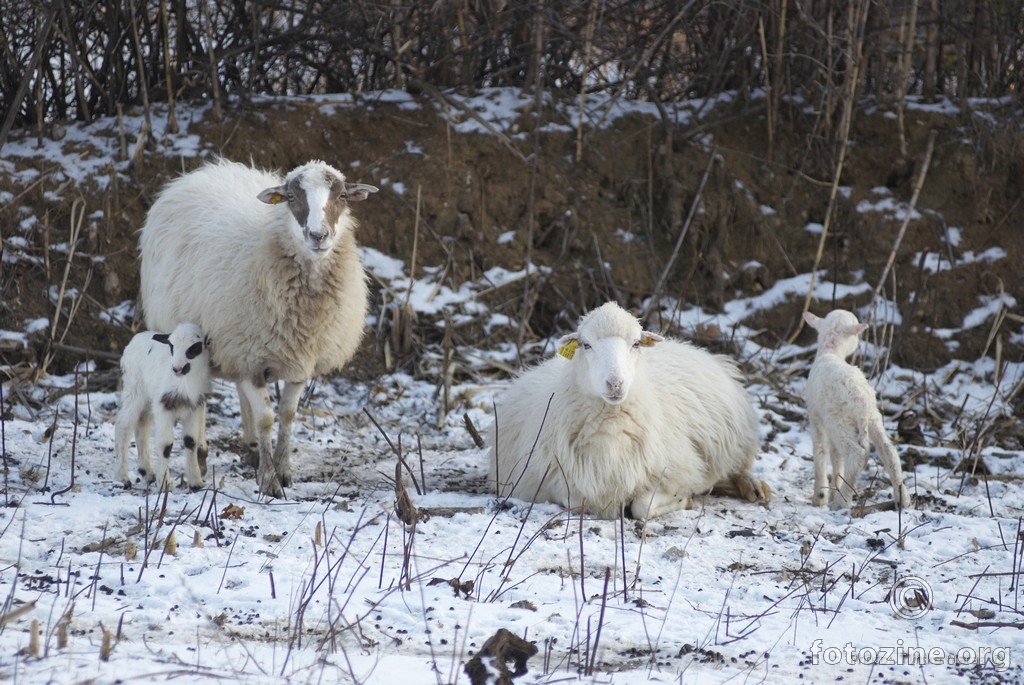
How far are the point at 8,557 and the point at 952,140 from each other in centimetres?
923

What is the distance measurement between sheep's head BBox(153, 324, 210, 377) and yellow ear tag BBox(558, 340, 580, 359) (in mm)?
2080

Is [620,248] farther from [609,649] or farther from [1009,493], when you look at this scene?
[609,649]

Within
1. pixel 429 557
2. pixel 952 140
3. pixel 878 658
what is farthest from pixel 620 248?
pixel 878 658

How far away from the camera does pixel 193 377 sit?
19.2 ft

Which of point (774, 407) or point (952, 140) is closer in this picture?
point (774, 407)

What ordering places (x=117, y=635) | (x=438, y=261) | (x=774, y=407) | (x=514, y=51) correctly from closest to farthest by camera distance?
(x=117, y=635) → (x=774, y=407) → (x=438, y=261) → (x=514, y=51)

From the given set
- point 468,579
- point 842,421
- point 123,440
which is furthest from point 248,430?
point 842,421

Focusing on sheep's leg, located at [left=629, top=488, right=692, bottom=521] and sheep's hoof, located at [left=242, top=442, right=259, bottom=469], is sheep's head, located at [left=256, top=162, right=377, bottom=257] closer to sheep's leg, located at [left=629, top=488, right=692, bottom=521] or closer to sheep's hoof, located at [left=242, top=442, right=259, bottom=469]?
sheep's hoof, located at [left=242, top=442, right=259, bottom=469]

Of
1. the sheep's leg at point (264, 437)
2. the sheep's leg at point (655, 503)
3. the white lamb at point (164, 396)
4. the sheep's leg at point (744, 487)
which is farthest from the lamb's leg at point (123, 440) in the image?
the sheep's leg at point (744, 487)

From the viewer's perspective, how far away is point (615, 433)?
5.73 m

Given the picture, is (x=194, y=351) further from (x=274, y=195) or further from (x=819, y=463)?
(x=819, y=463)

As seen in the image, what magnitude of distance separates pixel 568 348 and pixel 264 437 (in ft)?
6.18

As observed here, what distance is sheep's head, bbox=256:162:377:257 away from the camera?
5.90 m

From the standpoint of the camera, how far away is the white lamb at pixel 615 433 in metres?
5.62
